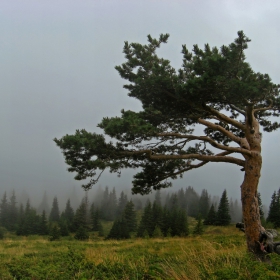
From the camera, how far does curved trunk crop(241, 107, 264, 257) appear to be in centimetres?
620

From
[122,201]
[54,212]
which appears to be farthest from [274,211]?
[54,212]

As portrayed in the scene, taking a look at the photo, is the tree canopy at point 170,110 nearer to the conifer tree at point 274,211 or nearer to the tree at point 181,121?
the tree at point 181,121

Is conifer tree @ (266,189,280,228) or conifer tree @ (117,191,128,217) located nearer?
conifer tree @ (266,189,280,228)

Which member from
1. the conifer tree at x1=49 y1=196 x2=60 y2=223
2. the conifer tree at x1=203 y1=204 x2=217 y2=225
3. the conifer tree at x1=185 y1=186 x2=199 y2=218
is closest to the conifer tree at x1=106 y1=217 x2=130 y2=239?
the conifer tree at x1=203 y1=204 x2=217 y2=225

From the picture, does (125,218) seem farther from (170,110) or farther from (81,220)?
(170,110)

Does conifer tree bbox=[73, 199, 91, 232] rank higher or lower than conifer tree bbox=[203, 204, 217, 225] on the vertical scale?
lower

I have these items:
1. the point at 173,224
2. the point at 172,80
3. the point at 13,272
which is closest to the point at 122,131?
the point at 172,80

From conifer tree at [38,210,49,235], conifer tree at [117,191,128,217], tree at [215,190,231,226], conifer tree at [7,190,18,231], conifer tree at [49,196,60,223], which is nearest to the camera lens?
tree at [215,190,231,226]

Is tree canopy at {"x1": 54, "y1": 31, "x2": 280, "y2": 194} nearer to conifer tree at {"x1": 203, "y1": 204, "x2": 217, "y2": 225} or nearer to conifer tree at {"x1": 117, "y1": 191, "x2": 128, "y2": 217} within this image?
conifer tree at {"x1": 203, "y1": 204, "x2": 217, "y2": 225}

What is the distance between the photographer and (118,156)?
22.1 feet

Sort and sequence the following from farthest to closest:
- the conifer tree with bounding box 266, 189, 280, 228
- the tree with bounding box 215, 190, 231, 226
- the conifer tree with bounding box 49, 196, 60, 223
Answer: the conifer tree with bounding box 49, 196, 60, 223 → the tree with bounding box 215, 190, 231, 226 → the conifer tree with bounding box 266, 189, 280, 228

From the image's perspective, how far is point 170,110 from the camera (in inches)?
289

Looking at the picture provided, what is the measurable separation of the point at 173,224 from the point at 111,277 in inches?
1342

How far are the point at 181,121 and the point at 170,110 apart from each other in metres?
0.94
